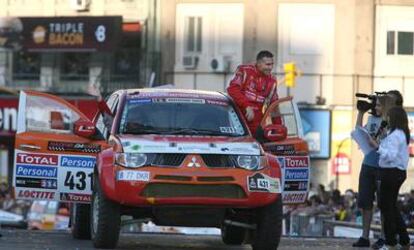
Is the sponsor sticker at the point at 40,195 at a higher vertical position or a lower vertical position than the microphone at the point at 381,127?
lower

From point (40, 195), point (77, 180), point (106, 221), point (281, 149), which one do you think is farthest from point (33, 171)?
point (281, 149)

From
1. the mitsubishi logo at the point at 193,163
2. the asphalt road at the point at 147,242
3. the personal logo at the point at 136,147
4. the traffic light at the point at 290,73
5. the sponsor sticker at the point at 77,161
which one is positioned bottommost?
the asphalt road at the point at 147,242

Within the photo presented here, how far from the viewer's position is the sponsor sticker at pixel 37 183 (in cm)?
1064

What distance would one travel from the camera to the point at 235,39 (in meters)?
29.6

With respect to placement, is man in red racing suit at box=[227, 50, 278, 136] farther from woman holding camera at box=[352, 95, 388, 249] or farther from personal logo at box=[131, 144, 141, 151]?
personal logo at box=[131, 144, 141, 151]

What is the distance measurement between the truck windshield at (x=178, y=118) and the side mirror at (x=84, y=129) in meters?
0.49

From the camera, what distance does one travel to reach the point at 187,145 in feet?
29.4

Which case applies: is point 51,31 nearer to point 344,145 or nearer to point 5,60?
point 5,60

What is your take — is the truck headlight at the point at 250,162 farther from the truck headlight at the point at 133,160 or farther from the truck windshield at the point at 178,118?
the truck headlight at the point at 133,160

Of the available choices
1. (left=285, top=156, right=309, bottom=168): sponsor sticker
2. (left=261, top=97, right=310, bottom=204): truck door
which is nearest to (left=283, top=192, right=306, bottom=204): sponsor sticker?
(left=261, top=97, right=310, bottom=204): truck door

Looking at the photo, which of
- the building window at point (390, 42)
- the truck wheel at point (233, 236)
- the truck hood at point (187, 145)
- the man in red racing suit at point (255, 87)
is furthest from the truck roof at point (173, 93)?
the building window at point (390, 42)

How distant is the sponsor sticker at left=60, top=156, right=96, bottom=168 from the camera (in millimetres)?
10562

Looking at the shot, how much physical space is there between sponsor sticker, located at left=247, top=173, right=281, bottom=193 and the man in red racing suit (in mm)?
1524

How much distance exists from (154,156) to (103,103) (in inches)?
65.8
